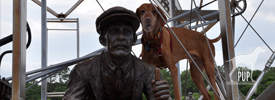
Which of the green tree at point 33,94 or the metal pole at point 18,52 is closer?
the metal pole at point 18,52

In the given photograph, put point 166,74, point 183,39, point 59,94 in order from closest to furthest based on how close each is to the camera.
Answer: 1. point 183,39
2. point 59,94
3. point 166,74

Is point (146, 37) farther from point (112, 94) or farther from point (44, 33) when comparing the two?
point (44, 33)

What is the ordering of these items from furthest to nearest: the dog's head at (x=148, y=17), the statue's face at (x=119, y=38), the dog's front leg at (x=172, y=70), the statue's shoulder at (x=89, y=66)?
the dog's front leg at (x=172, y=70) < the dog's head at (x=148, y=17) < the statue's shoulder at (x=89, y=66) < the statue's face at (x=119, y=38)

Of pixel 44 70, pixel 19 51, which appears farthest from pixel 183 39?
pixel 19 51

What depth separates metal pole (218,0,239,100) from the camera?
83.8 inches

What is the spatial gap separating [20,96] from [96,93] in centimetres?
40

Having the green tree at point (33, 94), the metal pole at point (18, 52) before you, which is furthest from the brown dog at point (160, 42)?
the green tree at point (33, 94)

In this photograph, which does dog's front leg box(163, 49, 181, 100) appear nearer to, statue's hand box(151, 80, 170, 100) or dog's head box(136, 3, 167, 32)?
dog's head box(136, 3, 167, 32)

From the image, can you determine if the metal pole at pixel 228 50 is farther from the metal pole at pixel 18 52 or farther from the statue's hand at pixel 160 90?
the metal pole at pixel 18 52

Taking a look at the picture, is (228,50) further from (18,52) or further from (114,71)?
(18,52)

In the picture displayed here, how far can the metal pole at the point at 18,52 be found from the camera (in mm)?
1651

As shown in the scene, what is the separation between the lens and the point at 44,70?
282 centimetres

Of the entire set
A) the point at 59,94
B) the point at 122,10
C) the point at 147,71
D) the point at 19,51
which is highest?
the point at 122,10

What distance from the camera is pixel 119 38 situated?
5.10 ft
